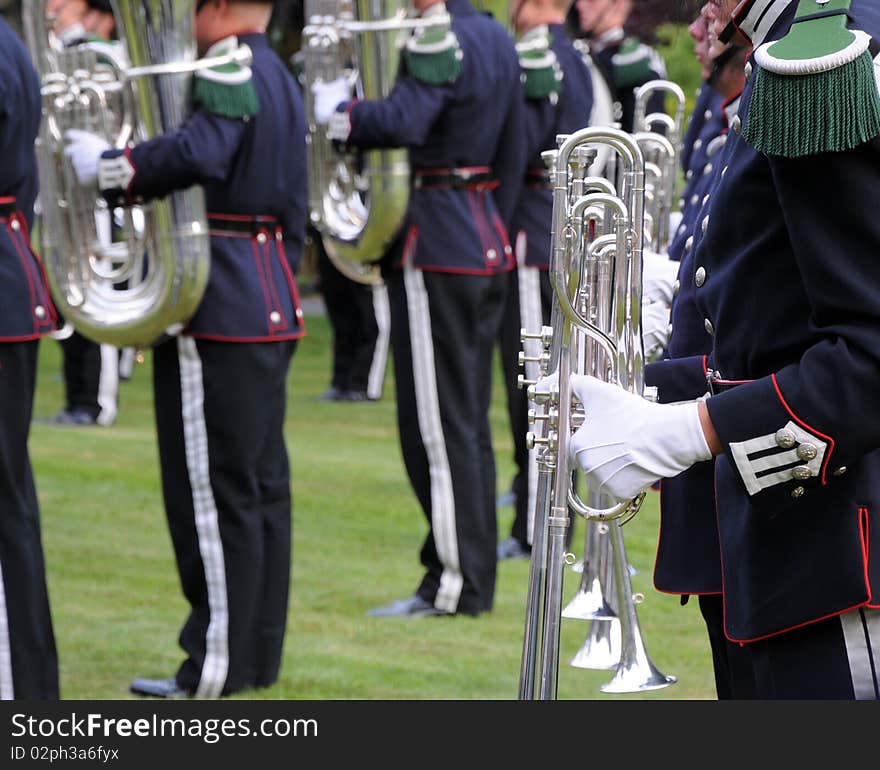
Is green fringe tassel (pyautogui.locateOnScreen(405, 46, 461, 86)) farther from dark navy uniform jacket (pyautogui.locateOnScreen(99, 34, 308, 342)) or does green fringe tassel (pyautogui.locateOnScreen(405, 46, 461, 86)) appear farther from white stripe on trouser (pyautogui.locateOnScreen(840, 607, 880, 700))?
white stripe on trouser (pyautogui.locateOnScreen(840, 607, 880, 700))

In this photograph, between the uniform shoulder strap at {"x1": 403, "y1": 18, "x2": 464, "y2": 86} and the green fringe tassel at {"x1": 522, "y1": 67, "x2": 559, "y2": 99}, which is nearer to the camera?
the uniform shoulder strap at {"x1": 403, "y1": 18, "x2": 464, "y2": 86}

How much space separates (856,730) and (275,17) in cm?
1395

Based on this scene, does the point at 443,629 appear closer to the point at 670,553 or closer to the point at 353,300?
the point at 670,553

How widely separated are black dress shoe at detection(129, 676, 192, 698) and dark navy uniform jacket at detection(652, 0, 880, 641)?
282cm

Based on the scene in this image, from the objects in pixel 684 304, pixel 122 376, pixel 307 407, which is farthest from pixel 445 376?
pixel 122 376

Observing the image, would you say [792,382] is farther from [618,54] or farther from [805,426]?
[618,54]

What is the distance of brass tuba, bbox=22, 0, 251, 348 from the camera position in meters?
4.46

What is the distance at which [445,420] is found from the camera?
19.1 feet

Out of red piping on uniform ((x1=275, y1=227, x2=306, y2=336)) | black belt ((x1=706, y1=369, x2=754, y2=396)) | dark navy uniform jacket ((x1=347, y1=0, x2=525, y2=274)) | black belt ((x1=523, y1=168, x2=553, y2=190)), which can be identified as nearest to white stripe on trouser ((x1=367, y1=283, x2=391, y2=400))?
black belt ((x1=523, y1=168, x2=553, y2=190))

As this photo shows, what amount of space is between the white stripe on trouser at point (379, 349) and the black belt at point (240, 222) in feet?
21.8

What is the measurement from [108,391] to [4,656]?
6019 mm

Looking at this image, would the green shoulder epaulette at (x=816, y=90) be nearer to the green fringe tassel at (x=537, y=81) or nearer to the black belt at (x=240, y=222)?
the black belt at (x=240, y=222)

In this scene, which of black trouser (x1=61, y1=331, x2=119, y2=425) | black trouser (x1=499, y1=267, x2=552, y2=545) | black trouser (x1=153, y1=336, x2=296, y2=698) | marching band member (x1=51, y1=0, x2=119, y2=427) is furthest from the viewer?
black trouser (x1=61, y1=331, x2=119, y2=425)

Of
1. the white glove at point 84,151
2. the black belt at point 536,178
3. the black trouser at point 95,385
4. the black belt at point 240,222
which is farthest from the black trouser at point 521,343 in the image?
the black trouser at point 95,385
